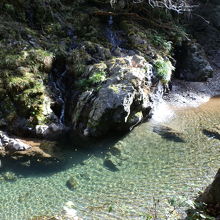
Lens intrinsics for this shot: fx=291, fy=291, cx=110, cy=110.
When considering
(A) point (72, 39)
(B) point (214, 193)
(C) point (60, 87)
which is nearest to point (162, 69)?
(A) point (72, 39)

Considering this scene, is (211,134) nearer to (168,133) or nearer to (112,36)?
(168,133)

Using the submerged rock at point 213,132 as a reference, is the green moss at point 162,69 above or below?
above


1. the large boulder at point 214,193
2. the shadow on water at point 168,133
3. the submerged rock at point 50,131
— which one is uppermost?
the large boulder at point 214,193

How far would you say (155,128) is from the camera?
1085cm

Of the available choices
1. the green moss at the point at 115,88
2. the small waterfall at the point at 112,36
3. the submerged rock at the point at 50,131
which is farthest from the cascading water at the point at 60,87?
the green moss at the point at 115,88

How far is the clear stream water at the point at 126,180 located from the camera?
6402mm

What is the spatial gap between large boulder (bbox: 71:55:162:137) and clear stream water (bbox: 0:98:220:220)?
→ 612mm

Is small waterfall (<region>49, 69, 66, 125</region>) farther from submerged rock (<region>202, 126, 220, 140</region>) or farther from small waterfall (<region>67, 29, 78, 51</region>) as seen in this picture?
submerged rock (<region>202, 126, 220, 140</region>)

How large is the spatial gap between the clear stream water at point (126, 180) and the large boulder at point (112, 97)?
2.01ft

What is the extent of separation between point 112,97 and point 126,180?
307 centimetres

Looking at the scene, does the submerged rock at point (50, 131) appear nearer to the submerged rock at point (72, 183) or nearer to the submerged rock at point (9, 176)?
the submerged rock at point (9, 176)

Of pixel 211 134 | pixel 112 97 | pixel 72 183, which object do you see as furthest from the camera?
pixel 211 134

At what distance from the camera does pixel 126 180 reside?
7.55 meters

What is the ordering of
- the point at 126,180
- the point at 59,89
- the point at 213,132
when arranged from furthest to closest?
the point at 59,89, the point at 213,132, the point at 126,180
